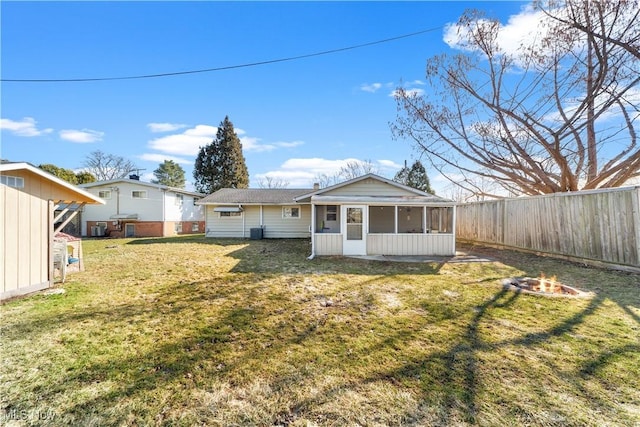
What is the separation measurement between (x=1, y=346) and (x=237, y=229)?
1475 cm

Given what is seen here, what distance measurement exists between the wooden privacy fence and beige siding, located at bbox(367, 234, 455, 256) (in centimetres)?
335

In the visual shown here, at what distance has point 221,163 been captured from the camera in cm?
3147

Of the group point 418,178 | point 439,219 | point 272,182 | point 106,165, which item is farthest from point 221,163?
point 439,219

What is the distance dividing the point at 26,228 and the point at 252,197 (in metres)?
13.4

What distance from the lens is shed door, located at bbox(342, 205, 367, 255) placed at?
35.2ft

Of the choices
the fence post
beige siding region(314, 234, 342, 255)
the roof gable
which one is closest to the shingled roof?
the roof gable

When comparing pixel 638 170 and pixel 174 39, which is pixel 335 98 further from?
pixel 638 170

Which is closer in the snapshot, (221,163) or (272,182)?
(221,163)

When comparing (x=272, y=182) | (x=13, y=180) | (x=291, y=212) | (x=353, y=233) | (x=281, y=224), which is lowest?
(x=353, y=233)

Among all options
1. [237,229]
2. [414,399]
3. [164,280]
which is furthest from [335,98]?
[414,399]

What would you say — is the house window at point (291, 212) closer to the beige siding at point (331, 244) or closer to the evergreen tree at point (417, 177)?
the beige siding at point (331, 244)

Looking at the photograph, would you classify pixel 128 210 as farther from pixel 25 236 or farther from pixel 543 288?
pixel 543 288

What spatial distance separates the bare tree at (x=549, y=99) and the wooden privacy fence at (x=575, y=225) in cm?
234

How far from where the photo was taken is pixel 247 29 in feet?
32.9
